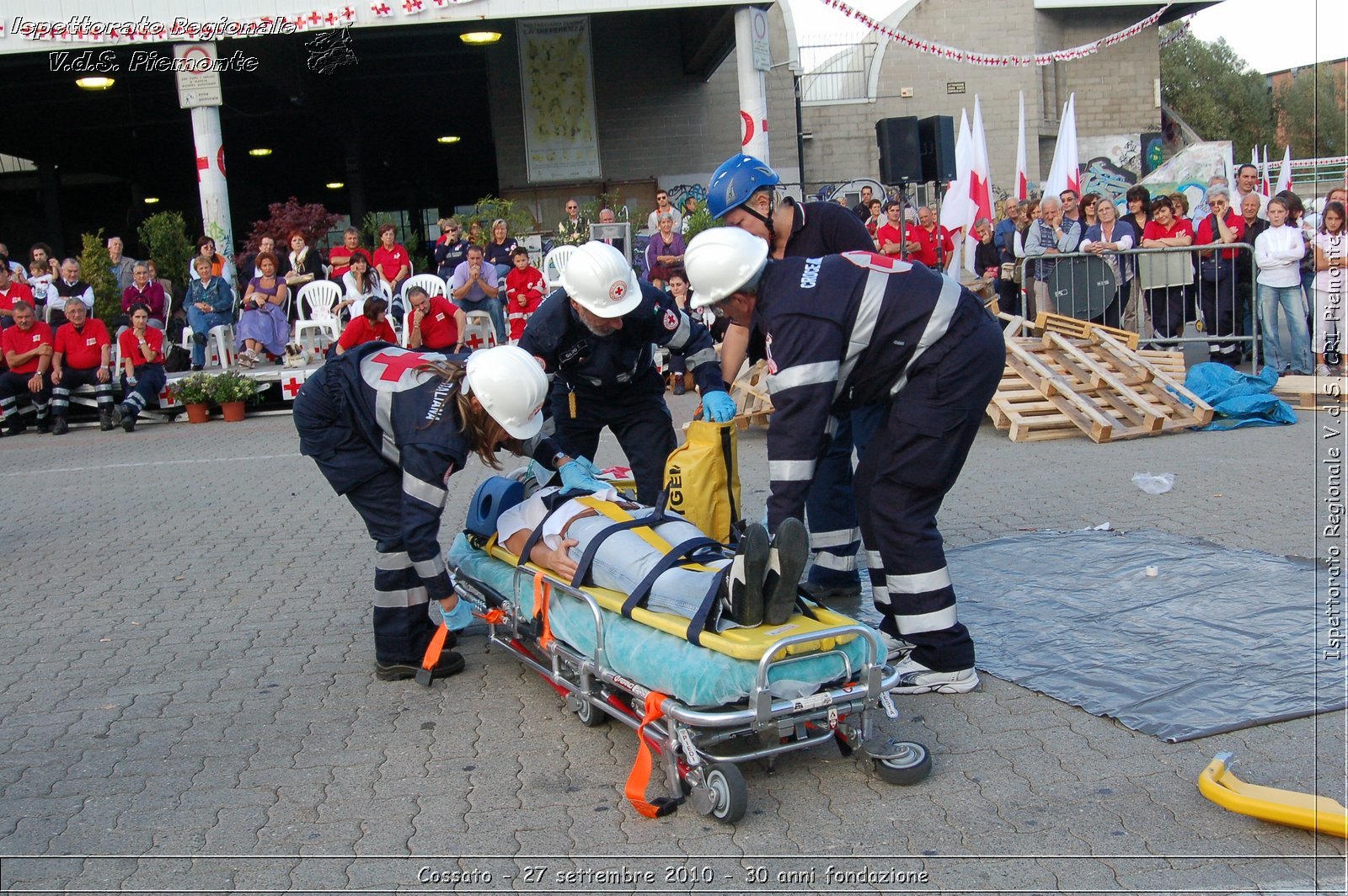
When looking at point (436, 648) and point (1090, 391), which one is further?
point (1090, 391)

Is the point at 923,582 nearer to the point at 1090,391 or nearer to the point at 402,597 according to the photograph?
the point at 402,597

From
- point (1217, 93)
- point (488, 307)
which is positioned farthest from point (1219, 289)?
point (1217, 93)

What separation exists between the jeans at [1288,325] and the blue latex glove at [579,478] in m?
8.52

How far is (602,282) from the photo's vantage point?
4969mm

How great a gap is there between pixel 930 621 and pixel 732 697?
1.12 metres

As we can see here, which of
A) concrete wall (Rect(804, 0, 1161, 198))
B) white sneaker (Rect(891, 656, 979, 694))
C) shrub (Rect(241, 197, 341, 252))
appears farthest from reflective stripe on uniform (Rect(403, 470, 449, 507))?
concrete wall (Rect(804, 0, 1161, 198))

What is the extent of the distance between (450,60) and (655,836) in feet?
70.3

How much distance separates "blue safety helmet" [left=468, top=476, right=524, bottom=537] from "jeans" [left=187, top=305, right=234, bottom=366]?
11182mm

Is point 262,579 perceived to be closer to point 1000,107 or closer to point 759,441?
point 759,441

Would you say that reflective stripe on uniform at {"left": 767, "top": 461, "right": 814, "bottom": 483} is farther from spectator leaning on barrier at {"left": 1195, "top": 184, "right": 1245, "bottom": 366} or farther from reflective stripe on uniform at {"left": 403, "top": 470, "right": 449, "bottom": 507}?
spectator leaning on barrier at {"left": 1195, "top": 184, "right": 1245, "bottom": 366}

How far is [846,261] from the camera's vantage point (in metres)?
4.00

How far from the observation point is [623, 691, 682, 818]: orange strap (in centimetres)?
338

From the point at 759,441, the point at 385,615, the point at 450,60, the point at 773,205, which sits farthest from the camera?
the point at 450,60

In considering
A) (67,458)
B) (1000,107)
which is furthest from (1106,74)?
(67,458)
